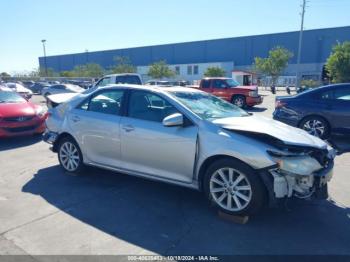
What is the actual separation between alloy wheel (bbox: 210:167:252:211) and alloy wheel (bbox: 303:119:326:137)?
17.6 ft

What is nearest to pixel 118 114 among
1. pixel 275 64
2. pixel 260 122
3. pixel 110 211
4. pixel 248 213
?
pixel 110 211

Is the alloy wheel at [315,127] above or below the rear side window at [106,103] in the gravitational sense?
below

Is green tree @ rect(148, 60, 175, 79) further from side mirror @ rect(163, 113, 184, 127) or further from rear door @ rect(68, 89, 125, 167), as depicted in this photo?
side mirror @ rect(163, 113, 184, 127)

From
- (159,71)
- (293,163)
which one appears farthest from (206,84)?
(159,71)

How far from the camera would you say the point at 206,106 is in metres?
4.60

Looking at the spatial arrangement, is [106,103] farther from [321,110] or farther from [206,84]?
[206,84]

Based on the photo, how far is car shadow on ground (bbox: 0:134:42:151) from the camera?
26.1ft

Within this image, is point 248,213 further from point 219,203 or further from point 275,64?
point 275,64

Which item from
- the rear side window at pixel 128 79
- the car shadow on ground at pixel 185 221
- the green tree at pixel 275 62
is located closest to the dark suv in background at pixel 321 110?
the car shadow on ground at pixel 185 221

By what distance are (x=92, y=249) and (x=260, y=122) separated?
2662 mm

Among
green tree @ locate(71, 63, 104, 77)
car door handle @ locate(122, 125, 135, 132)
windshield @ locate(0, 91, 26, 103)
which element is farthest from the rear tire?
green tree @ locate(71, 63, 104, 77)

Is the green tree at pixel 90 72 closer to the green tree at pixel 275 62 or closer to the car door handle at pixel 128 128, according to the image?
the green tree at pixel 275 62

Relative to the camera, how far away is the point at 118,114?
4.82 m

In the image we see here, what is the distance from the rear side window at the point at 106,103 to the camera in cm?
491
